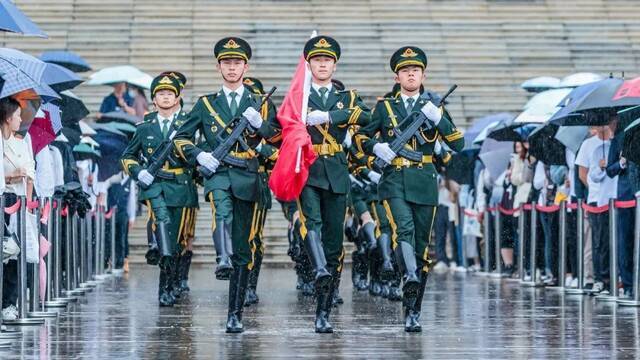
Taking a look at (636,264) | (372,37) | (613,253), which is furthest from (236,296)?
(372,37)

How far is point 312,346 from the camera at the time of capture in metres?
12.9

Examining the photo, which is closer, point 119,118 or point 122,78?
point 119,118

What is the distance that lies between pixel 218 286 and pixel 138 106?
6.73 meters

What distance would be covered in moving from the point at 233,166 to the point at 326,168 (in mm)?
806

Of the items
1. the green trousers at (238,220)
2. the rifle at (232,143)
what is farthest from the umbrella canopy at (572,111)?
the green trousers at (238,220)

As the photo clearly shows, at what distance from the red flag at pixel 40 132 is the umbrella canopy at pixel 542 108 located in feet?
24.1

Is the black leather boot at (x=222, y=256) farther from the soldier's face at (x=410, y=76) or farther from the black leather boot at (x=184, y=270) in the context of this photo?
the black leather boot at (x=184, y=270)

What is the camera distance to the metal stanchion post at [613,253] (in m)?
18.4

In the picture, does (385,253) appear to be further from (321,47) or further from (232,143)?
(321,47)

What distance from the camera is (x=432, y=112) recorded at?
1448 centimetres

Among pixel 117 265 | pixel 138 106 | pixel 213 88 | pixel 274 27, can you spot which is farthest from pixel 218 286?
pixel 274 27

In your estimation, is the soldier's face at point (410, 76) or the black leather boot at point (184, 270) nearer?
the soldier's face at point (410, 76)

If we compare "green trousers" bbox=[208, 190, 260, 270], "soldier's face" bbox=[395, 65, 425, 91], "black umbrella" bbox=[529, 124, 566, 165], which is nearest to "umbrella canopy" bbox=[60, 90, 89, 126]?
"black umbrella" bbox=[529, 124, 566, 165]

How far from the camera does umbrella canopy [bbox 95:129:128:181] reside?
979 inches
